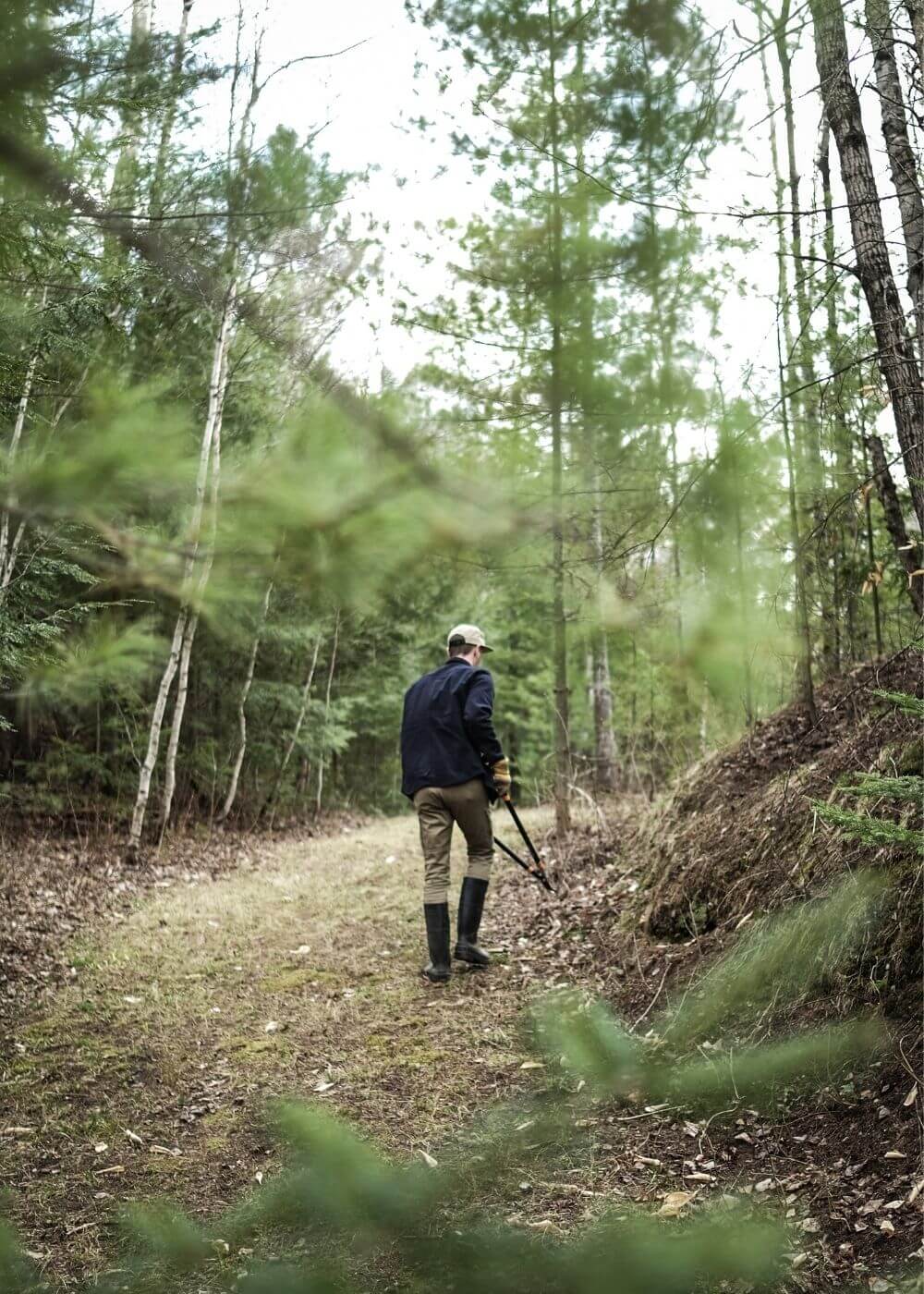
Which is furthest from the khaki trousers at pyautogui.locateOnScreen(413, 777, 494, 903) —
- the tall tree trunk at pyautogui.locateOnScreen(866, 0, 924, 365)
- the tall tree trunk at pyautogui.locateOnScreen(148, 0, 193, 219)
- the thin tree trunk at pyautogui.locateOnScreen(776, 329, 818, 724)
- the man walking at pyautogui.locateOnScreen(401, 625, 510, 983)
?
the tall tree trunk at pyautogui.locateOnScreen(148, 0, 193, 219)

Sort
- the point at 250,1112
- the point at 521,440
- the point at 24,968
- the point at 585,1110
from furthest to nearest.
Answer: the point at 521,440
the point at 24,968
the point at 250,1112
the point at 585,1110

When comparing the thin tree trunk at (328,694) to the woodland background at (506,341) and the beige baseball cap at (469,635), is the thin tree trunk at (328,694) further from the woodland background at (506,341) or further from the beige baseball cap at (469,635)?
the beige baseball cap at (469,635)

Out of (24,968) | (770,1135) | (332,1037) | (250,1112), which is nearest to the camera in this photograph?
(770,1135)

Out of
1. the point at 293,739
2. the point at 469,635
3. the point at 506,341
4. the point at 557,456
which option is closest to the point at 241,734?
the point at 293,739

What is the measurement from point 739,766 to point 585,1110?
3414 millimetres

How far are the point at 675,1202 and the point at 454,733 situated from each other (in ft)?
10.7

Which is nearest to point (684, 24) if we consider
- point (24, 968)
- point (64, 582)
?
point (24, 968)

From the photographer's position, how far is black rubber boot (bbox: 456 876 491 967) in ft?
20.0

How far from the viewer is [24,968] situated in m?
6.37

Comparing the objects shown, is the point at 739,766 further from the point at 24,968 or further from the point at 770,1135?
the point at 24,968

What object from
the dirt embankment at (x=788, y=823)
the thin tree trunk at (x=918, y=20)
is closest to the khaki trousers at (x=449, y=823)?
the dirt embankment at (x=788, y=823)

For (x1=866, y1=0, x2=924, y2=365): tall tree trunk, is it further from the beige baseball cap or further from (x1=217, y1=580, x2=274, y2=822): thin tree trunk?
(x1=217, y1=580, x2=274, y2=822): thin tree trunk

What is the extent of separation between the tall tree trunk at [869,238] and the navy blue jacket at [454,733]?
2.73 meters

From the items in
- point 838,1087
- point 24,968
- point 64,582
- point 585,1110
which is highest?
point 64,582
